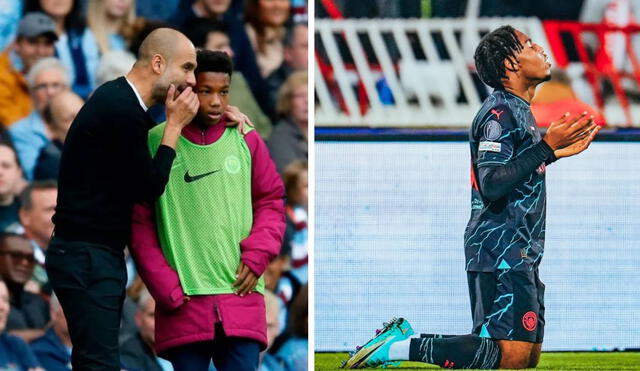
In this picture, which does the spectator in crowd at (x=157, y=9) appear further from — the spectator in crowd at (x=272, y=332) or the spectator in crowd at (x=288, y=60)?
the spectator in crowd at (x=272, y=332)

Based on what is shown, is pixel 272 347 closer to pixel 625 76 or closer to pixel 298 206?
pixel 298 206

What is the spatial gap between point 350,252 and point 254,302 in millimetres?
1110

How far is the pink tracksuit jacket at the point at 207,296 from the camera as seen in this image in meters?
5.50

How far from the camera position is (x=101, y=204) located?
5230 mm

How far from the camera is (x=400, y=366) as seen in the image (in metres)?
6.62

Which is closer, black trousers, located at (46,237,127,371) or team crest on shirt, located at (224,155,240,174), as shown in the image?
black trousers, located at (46,237,127,371)

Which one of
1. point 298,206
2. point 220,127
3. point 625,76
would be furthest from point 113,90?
point 625,76

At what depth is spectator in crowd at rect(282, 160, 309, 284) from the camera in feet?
22.0

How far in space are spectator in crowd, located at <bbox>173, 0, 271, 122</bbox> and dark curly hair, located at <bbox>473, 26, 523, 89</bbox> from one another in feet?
3.75

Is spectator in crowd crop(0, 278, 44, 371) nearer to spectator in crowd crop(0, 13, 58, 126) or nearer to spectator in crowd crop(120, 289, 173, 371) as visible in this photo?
spectator in crowd crop(120, 289, 173, 371)

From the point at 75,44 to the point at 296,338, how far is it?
1.88 meters

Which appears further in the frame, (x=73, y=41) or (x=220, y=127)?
(x=73, y=41)

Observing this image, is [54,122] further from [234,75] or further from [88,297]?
[88,297]

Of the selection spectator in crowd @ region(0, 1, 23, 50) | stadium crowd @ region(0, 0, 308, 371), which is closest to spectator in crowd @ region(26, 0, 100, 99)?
stadium crowd @ region(0, 0, 308, 371)
